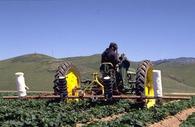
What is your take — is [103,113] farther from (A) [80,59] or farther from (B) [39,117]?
(A) [80,59]

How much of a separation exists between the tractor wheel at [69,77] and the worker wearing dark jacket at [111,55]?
1639mm

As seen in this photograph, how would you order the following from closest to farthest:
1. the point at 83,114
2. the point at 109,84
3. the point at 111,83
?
the point at 83,114 < the point at 109,84 < the point at 111,83

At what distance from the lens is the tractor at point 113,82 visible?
18.4 m

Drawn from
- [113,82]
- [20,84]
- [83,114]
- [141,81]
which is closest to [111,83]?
[141,81]

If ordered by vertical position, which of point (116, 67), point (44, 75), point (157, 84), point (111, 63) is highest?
point (111, 63)

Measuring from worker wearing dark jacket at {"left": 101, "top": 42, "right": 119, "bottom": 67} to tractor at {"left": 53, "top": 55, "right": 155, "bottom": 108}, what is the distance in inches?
8.4

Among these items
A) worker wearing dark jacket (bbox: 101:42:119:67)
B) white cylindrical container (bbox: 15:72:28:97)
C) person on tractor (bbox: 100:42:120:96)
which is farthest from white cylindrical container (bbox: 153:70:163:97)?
white cylindrical container (bbox: 15:72:28:97)

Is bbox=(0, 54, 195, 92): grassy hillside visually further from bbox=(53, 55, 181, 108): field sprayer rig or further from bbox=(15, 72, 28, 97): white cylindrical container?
bbox=(15, 72, 28, 97): white cylindrical container

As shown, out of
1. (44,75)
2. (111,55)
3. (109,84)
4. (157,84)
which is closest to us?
(157,84)

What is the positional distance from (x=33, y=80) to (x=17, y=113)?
57.9m

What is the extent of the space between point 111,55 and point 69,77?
2.29 meters

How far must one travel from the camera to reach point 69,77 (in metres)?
20.9

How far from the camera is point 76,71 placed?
845 inches

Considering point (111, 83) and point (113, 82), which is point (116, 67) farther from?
point (111, 83)
